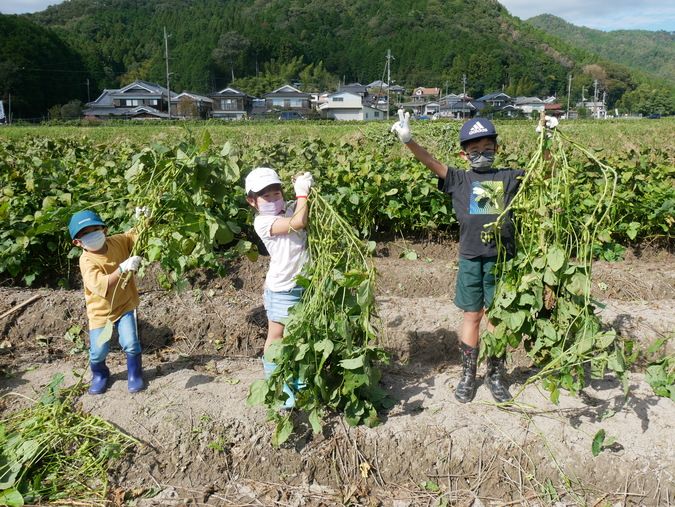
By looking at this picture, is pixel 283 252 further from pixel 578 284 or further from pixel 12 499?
pixel 12 499

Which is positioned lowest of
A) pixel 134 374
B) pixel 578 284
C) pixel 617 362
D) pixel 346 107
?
pixel 134 374

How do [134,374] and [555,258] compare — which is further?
[134,374]

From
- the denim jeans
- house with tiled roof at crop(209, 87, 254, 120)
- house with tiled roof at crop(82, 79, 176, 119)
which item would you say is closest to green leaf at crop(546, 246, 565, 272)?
the denim jeans

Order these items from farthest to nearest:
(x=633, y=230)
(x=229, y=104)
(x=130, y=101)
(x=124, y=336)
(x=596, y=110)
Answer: (x=596, y=110) → (x=229, y=104) → (x=130, y=101) → (x=633, y=230) → (x=124, y=336)

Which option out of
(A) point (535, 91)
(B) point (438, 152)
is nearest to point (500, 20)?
(A) point (535, 91)

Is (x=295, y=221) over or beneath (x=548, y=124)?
beneath

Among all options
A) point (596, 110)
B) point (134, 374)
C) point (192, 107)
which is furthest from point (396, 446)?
point (596, 110)

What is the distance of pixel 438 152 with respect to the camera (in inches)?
297

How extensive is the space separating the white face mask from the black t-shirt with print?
6.63ft

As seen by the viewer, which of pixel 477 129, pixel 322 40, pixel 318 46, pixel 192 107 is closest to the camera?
pixel 477 129

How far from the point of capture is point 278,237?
2998mm

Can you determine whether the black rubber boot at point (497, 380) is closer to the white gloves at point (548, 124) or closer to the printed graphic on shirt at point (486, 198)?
the printed graphic on shirt at point (486, 198)

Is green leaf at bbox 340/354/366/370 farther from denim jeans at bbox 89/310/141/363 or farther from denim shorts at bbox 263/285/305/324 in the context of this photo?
denim jeans at bbox 89/310/141/363

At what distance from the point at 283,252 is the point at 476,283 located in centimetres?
111
